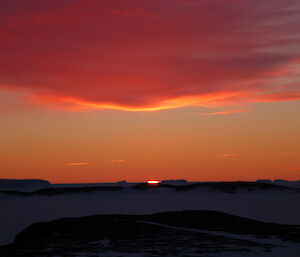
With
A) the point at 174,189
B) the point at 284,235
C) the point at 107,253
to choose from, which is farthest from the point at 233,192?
the point at 107,253

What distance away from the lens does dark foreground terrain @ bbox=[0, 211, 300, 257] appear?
19.2 meters

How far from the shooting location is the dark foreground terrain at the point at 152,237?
1923cm

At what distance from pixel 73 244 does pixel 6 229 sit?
773cm

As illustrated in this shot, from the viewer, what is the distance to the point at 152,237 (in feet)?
75.1

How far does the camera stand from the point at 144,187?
9800 centimetres

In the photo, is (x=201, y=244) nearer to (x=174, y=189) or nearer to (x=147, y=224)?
(x=147, y=224)

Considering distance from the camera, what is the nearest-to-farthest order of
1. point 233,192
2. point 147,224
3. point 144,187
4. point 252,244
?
point 252,244
point 147,224
point 233,192
point 144,187

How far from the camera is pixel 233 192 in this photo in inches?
3255

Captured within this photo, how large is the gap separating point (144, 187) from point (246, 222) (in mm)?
69887

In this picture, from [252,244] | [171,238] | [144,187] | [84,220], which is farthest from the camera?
[144,187]

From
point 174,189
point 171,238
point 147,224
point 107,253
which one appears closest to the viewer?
point 107,253

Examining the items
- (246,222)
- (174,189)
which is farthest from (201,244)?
(174,189)

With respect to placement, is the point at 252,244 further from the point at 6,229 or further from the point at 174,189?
the point at 174,189

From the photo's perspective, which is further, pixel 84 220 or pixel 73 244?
pixel 84 220
